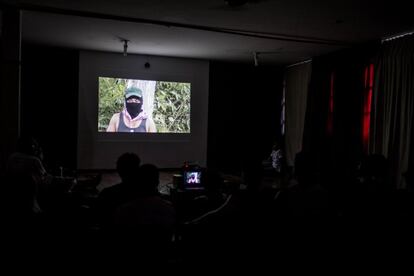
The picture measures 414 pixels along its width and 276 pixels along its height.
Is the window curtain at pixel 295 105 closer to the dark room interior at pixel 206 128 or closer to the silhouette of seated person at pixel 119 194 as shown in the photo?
the dark room interior at pixel 206 128

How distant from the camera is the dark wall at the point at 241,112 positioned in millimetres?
9891

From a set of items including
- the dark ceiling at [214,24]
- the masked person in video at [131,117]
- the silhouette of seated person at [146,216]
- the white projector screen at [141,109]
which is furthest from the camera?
the masked person in video at [131,117]

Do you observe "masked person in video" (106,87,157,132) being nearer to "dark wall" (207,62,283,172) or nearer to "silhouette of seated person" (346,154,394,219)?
"dark wall" (207,62,283,172)

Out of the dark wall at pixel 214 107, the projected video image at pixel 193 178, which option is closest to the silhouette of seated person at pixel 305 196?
the projected video image at pixel 193 178

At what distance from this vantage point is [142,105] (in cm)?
891

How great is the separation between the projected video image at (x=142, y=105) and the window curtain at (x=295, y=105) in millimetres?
2692

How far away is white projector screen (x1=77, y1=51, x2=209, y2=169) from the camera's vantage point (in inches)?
343

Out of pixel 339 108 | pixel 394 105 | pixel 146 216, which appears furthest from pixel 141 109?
pixel 146 216

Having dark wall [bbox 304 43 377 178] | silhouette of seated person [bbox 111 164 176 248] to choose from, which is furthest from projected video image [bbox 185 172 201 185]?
dark wall [bbox 304 43 377 178]

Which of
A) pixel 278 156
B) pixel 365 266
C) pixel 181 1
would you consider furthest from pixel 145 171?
pixel 278 156

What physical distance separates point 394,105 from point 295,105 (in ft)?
10.7

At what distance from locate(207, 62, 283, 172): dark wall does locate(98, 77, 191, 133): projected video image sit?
0.88 m

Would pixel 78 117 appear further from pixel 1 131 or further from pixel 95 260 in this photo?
pixel 95 260

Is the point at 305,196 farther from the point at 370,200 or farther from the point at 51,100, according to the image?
the point at 51,100
